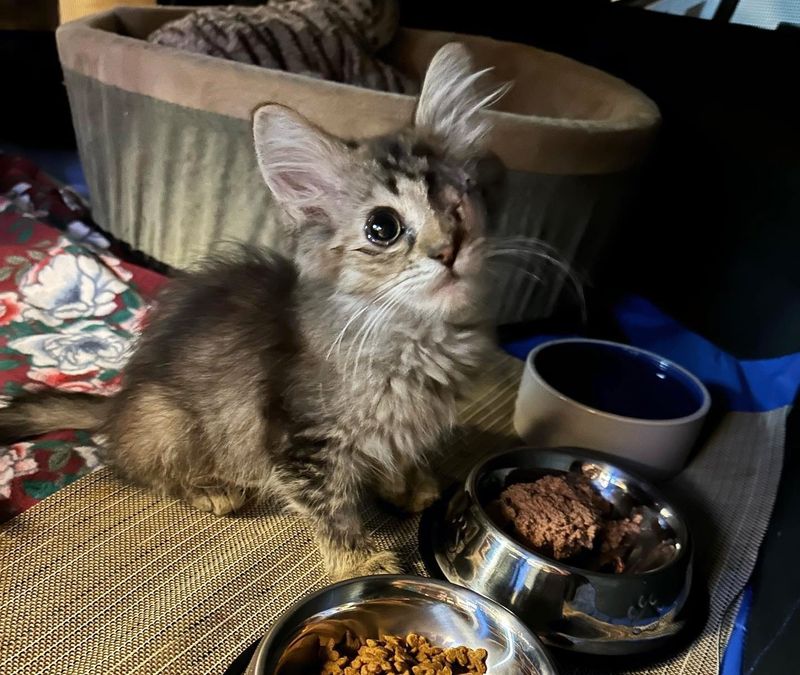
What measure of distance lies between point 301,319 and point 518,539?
0.48 m

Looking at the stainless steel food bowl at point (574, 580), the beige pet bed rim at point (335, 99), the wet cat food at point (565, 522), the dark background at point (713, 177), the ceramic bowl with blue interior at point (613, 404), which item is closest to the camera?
the stainless steel food bowl at point (574, 580)

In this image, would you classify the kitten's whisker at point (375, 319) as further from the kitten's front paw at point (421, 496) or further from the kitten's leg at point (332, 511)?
the kitten's front paw at point (421, 496)

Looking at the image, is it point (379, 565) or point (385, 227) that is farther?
point (379, 565)

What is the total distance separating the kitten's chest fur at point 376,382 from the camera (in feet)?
3.49

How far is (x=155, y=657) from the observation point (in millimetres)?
963

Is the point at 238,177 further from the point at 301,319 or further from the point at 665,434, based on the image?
the point at 665,434

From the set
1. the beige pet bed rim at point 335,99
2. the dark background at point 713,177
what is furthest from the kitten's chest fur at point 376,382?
the dark background at point 713,177

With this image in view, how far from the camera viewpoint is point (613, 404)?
1559 mm

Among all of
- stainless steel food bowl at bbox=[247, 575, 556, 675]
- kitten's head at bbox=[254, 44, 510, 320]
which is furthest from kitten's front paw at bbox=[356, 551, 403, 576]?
kitten's head at bbox=[254, 44, 510, 320]

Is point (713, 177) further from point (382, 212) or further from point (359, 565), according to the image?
point (359, 565)

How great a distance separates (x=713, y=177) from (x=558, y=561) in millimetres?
1213

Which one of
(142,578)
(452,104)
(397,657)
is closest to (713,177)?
(452,104)

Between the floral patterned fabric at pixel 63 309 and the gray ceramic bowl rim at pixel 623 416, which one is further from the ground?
the gray ceramic bowl rim at pixel 623 416

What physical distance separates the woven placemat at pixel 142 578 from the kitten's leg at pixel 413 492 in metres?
0.03
